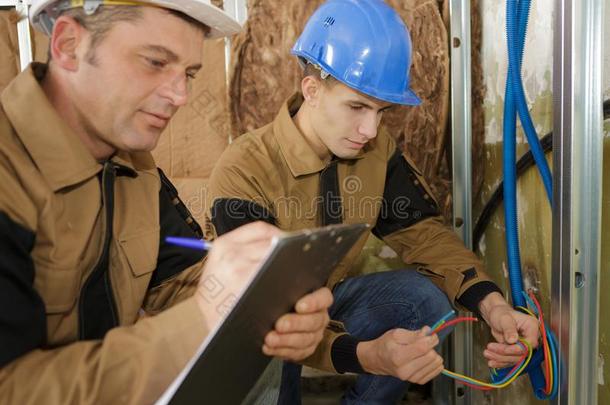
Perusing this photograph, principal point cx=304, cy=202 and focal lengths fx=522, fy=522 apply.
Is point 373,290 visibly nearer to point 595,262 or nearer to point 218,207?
point 218,207

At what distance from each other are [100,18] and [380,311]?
94 centimetres

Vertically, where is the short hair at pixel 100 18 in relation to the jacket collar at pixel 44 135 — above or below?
above

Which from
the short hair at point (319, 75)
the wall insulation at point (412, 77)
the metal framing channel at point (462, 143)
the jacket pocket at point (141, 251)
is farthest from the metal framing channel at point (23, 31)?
the metal framing channel at point (462, 143)

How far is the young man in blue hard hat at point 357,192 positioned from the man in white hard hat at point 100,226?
34 centimetres

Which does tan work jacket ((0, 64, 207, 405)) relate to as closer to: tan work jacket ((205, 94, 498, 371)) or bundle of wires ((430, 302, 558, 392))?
tan work jacket ((205, 94, 498, 371))

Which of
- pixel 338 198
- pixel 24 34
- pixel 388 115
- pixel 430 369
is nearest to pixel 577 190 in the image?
pixel 430 369

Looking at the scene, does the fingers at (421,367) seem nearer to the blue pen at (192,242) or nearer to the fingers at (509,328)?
the fingers at (509,328)

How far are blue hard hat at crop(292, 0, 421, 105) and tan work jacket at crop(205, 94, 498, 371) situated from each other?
0.20 m

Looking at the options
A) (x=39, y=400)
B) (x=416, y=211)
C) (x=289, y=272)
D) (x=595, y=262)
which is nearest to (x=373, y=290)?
(x=416, y=211)

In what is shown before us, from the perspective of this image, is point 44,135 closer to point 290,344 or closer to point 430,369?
point 290,344

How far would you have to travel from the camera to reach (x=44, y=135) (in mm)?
735

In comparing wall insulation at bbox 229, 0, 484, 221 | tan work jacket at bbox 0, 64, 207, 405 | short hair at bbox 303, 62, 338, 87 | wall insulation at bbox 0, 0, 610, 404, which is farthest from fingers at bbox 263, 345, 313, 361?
wall insulation at bbox 229, 0, 484, 221

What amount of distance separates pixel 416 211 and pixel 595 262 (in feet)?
1.99

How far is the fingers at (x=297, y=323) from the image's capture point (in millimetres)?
697
